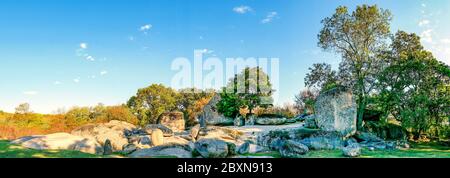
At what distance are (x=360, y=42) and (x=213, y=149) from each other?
378 inches

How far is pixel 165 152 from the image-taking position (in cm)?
1077

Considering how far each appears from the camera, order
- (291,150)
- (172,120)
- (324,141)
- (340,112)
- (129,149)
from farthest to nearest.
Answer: (172,120), (340,112), (324,141), (129,149), (291,150)

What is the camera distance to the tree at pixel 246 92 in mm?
26750

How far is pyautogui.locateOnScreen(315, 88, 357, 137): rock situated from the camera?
1429 centimetres

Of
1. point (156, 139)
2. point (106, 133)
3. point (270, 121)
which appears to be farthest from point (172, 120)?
point (156, 139)

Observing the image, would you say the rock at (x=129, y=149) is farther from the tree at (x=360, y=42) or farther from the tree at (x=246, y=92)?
the tree at (x=246, y=92)

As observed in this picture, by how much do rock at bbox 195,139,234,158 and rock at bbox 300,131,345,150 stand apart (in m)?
3.22

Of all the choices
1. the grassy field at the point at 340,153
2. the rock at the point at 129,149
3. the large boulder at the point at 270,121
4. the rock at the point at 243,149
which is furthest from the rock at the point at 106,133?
the large boulder at the point at 270,121

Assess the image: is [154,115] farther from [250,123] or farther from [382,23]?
[382,23]

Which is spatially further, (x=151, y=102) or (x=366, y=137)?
(x=151, y=102)

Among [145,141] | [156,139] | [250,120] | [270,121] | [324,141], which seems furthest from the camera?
[250,120]

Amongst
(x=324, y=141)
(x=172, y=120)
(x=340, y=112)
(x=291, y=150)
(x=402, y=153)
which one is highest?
(x=340, y=112)

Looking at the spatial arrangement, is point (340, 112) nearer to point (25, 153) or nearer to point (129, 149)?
point (129, 149)
